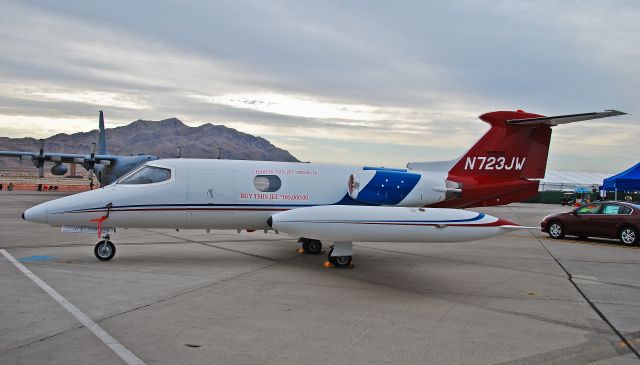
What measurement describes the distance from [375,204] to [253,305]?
5348 millimetres

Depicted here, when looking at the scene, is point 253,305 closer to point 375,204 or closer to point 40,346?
point 40,346

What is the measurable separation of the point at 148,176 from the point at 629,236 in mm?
15560

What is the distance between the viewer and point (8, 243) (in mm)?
14125

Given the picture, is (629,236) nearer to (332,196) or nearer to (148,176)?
(332,196)

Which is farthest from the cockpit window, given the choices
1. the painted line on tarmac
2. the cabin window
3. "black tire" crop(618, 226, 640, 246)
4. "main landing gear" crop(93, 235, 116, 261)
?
"black tire" crop(618, 226, 640, 246)

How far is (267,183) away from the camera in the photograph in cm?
1241

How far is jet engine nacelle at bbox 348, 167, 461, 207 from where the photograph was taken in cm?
1243

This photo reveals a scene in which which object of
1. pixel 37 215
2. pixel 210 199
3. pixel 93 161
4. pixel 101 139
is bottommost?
pixel 37 215

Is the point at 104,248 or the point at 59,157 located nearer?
the point at 104,248

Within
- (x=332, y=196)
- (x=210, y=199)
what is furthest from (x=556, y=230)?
(x=210, y=199)

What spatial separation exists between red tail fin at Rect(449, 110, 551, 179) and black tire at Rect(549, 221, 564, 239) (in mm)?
6603

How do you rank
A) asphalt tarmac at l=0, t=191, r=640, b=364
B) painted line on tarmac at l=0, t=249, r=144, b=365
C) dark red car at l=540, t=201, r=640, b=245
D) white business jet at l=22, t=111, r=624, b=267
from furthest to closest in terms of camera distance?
dark red car at l=540, t=201, r=640, b=245
white business jet at l=22, t=111, r=624, b=267
asphalt tarmac at l=0, t=191, r=640, b=364
painted line on tarmac at l=0, t=249, r=144, b=365

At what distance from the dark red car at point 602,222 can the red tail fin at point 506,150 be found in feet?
19.7

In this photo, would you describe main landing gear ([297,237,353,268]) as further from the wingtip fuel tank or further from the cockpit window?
the cockpit window
